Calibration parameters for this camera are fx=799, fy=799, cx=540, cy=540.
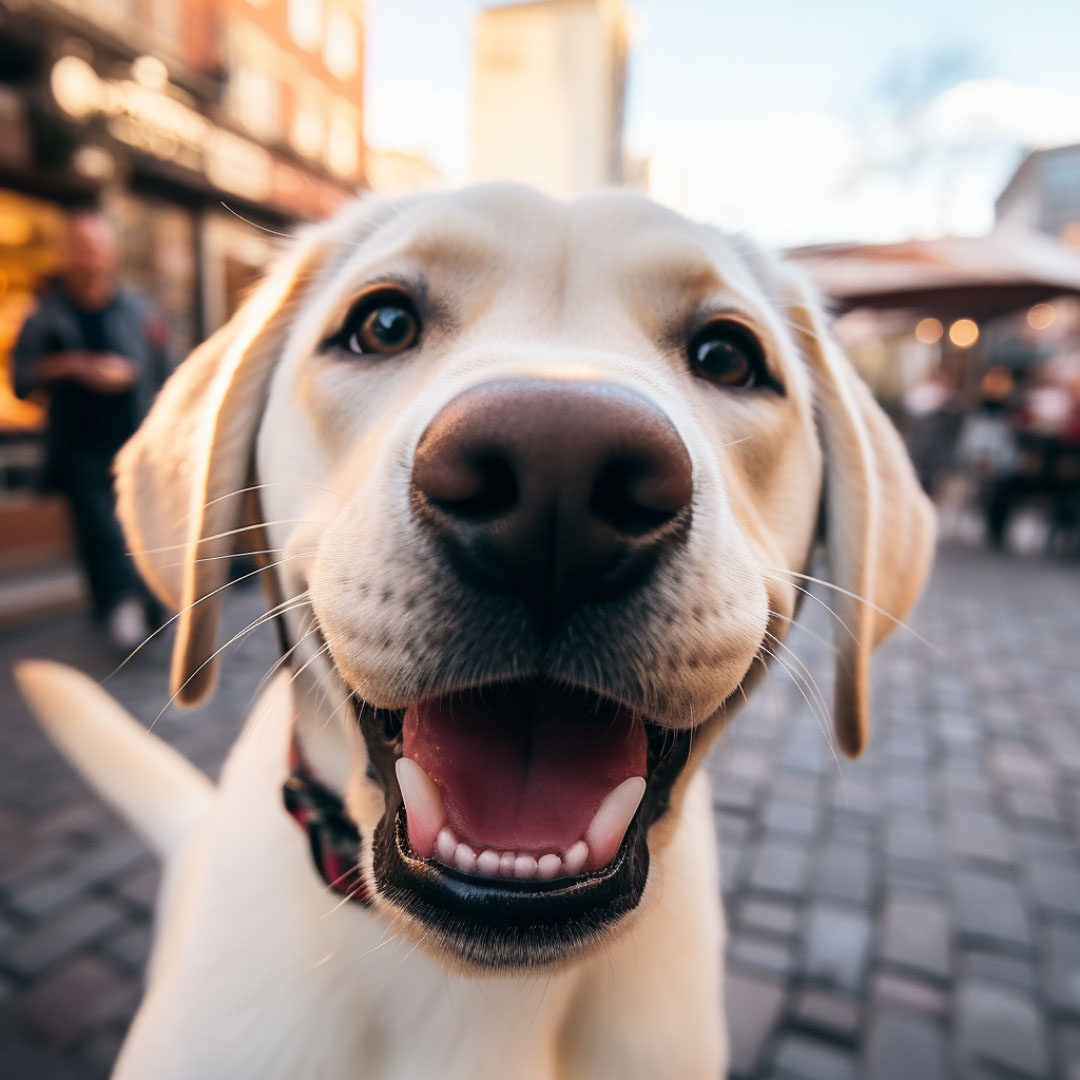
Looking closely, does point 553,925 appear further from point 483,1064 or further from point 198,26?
point 198,26

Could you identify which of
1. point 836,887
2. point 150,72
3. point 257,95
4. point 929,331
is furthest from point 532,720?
point 929,331

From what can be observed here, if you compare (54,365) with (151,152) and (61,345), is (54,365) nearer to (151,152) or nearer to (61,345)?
(61,345)

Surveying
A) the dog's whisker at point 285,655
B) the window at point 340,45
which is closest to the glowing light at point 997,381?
the window at point 340,45

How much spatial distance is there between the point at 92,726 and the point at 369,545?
61.5 inches

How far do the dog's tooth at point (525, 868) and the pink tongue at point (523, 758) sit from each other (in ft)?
0.08

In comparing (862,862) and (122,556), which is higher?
(122,556)

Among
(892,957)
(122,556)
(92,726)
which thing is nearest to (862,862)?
(892,957)

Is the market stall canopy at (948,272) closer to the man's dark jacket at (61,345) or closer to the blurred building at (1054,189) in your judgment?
the man's dark jacket at (61,345)

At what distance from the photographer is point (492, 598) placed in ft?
3.50

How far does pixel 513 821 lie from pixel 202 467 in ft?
3.20

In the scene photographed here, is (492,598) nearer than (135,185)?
Yes

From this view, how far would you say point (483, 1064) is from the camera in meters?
1.42

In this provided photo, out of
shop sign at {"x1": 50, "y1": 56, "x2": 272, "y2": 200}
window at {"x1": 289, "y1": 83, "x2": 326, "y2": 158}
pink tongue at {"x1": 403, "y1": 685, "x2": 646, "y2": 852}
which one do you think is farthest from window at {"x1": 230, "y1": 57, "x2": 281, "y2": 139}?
pink tongue at {"x1": 403, "y1": 685, "x2": 646, "y2": 852}

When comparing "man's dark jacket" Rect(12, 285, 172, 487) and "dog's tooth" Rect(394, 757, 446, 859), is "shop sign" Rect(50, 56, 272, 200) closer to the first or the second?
"man's dark jacket" Rect(12, 285, 172, 487)
